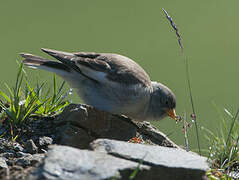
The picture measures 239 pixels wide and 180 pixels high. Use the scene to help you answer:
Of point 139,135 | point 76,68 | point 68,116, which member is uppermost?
point 76,68

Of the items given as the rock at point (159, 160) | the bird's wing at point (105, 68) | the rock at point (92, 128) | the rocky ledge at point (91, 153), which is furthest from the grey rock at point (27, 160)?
the bird's wing at point (105, 68)

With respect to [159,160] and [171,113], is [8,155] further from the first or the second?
[171,113]

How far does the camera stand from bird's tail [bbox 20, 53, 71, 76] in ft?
13.9

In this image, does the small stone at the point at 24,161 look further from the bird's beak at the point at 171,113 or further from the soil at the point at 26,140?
the bird's beak at the point at 171,113

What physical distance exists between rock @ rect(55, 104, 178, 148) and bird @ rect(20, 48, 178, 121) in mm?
153

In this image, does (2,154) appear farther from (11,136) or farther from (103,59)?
(103,59)

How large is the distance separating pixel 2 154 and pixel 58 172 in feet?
4.54

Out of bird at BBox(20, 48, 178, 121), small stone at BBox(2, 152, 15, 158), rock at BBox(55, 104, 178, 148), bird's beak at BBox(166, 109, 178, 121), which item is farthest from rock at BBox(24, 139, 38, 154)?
bird's beak at BBox(166, 109, 178, 121)

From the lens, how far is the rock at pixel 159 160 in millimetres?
2354

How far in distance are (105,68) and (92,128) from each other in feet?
2.35

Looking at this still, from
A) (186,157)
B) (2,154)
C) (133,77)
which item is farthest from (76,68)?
(186,157)

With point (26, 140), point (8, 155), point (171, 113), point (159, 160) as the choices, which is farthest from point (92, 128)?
point (159, 160)

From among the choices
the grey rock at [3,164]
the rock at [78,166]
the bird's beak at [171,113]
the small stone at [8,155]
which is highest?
the rock at [78,166]

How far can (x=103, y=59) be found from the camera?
170 inches
